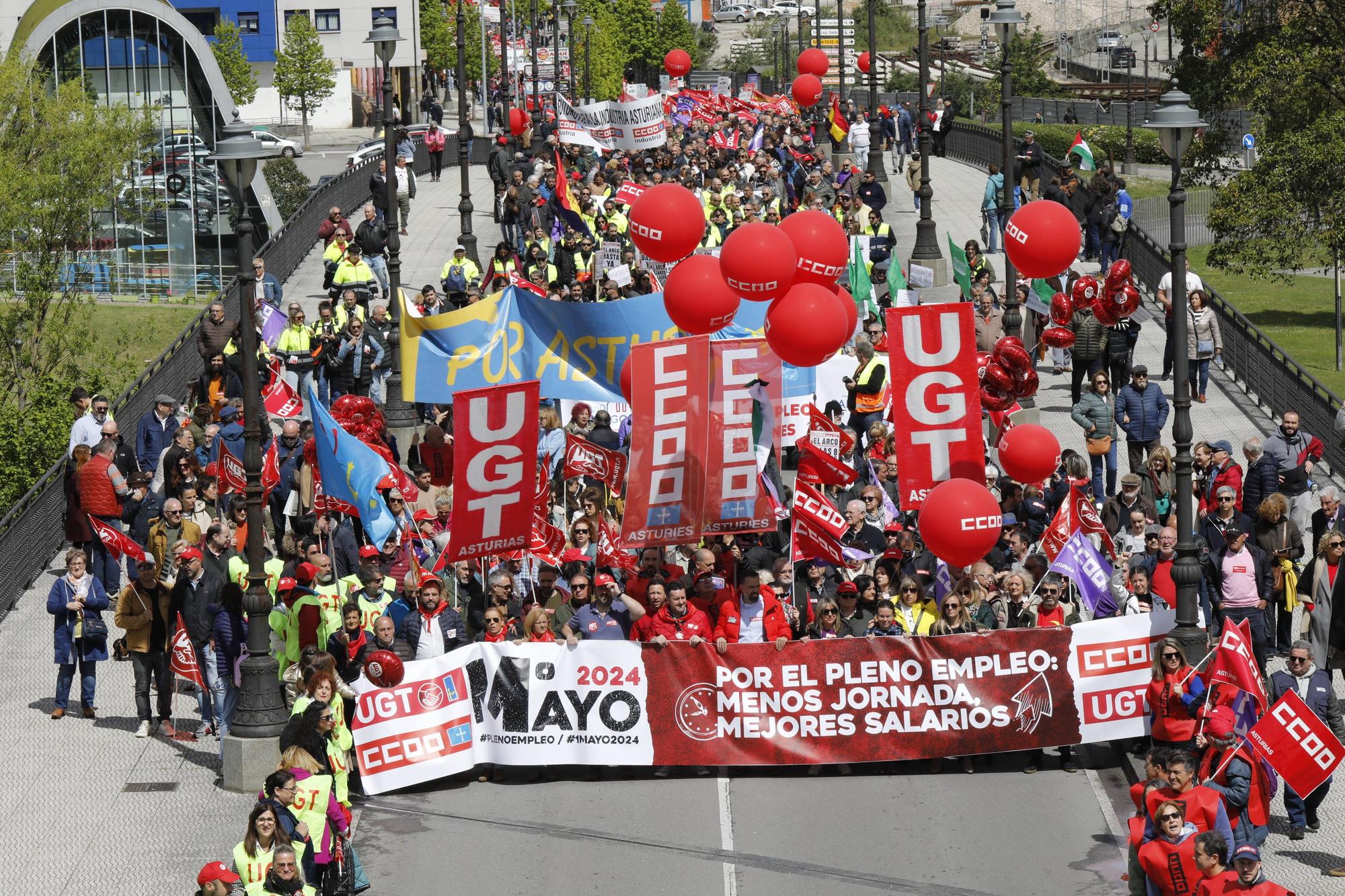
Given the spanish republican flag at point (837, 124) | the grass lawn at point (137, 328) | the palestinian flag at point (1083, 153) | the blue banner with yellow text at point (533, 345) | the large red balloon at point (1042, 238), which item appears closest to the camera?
the large red balloon at point (1042, 238)

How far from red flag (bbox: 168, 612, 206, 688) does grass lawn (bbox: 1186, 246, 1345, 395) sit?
22143 mm

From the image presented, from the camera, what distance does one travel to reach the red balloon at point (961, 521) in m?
16.6

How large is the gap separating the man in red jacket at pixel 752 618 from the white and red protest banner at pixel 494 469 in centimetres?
176

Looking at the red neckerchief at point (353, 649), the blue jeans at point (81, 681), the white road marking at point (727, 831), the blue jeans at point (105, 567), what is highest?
the red neckerchief at point (353, 649)

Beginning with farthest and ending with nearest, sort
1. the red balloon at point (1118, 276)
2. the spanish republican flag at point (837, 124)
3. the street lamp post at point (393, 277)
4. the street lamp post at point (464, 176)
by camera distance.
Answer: the spanish republican flag at point (837, 124) → the street lamp post at point (464, 176) → the street lamp post at point (393, 277) → the red balloon at point (1118, 276)

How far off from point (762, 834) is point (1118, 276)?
30.5ft

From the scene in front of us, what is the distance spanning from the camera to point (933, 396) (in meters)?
17.4

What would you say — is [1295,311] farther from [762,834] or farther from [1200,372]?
[762,834]

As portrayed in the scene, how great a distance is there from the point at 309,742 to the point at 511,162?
27.9 m

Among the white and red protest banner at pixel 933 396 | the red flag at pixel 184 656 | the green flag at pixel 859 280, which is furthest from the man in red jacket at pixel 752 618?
the green flag at pixel 859 280

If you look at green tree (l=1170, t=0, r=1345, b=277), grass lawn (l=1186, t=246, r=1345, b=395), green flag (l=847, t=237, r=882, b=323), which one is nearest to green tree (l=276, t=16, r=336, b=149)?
grass lawn (l=1186, t=246, r=1345, b=395)

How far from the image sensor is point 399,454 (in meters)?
25.1

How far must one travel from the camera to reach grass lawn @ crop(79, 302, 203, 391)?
1550 inches

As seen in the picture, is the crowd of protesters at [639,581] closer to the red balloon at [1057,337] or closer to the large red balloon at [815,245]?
the red balloon at [1057,337]
